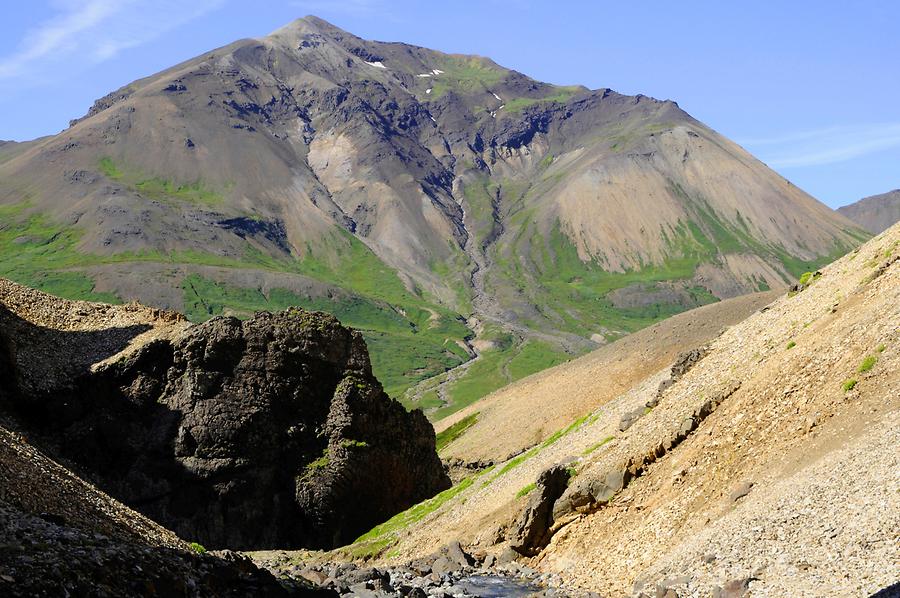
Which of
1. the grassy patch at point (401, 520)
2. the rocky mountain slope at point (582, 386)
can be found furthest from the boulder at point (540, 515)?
the rocky mountain slope at point (582, 386)

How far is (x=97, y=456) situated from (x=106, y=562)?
36.1 meters

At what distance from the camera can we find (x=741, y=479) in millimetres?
38625

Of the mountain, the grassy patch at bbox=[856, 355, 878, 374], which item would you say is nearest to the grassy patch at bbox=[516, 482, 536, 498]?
the mountain

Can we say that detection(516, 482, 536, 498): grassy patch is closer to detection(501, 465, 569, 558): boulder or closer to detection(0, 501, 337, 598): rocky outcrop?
detection(501, 465, 569, 558): boulder

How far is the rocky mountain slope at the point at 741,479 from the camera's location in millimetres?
30859

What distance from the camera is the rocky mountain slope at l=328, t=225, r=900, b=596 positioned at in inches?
1215

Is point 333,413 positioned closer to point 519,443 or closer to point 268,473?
point 268,473

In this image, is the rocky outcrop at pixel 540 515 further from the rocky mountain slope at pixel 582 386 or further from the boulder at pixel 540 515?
the rocky mountain slope at pixel 582 386

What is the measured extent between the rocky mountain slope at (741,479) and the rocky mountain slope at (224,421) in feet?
16.9

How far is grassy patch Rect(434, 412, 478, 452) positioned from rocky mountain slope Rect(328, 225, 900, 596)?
163ft

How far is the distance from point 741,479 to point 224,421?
34371 millimetres

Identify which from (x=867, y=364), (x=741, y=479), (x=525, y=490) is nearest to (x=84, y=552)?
(x=741, y=479)

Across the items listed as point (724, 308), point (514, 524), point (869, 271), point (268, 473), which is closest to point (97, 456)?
point (268, 473)

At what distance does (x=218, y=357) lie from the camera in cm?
6375
